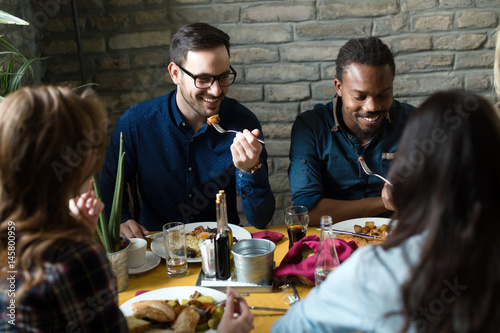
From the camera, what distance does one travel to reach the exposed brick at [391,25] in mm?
2635

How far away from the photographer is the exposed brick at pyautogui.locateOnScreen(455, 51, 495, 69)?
8.79 feet

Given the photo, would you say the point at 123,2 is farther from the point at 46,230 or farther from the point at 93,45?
the point at 46,230

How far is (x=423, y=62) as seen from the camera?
2693mm

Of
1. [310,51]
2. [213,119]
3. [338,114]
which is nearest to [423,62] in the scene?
[310,51]

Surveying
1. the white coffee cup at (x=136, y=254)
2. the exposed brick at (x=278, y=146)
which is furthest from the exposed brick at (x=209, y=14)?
the white coffee cup at (x=136, y=254)

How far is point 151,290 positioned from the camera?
138 cm

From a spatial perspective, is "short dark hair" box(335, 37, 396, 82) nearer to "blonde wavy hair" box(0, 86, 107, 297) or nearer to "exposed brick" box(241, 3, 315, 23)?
"exposed brick" box(241, 3, 315, 23)

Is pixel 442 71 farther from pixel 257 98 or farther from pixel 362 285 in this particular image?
pixel 362 285

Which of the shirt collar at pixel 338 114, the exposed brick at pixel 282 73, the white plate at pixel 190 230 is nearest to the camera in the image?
the white plate at pixel 190 230

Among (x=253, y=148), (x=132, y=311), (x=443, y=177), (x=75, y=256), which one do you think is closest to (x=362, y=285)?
(x=443, y=177)

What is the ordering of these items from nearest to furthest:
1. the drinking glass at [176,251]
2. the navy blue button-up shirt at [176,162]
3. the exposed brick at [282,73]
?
the drinking glass at [176,251] → the navy blue button-up shirt at [176,162] → the exposed brick at [282,73]

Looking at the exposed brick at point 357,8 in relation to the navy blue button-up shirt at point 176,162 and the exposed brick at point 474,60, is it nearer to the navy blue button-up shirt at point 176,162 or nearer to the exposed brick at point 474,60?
the exposed brick at point 474,60

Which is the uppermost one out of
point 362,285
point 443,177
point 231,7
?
point 231,7

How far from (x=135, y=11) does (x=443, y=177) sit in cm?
231
